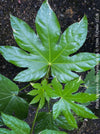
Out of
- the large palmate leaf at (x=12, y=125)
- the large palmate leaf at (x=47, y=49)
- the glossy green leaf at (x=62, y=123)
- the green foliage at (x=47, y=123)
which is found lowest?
the glossy green leaf at (x=62, y=123)

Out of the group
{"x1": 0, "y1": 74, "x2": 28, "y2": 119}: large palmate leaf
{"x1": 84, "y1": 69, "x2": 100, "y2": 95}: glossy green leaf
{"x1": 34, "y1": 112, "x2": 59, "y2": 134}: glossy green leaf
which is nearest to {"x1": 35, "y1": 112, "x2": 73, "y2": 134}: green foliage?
{"x1": 34, "y1": 112, "x2": 59, "y2": 134}: glossy green leaf

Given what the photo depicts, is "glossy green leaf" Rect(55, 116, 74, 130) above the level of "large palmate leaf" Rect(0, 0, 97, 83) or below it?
below

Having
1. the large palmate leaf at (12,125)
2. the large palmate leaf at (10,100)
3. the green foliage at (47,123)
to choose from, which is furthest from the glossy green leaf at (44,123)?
the large palmate leaf at (12,125)

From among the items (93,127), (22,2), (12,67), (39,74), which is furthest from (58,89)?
(93,127)

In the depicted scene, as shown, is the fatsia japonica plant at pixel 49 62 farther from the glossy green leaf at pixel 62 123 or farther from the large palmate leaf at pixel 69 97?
the glossy green leaf at pixel 62 123

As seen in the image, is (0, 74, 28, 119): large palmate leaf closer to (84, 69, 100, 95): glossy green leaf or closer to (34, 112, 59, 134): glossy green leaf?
(34, 112, 59, 134): glossy green leaf

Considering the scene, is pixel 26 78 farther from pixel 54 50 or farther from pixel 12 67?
pixel 12 67

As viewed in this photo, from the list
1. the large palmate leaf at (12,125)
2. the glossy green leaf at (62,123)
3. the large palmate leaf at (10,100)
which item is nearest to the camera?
the large palmate leaf at (12,125)
